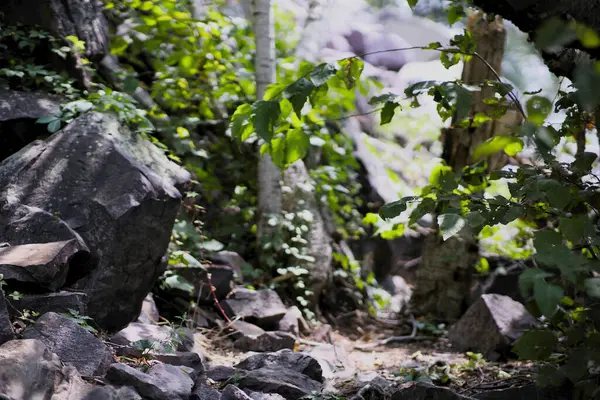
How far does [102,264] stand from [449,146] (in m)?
3.46

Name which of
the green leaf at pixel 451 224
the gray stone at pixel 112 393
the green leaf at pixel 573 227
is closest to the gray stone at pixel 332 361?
the gray stone at pixel 112 393

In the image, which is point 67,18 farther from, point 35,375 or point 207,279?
point 35,375

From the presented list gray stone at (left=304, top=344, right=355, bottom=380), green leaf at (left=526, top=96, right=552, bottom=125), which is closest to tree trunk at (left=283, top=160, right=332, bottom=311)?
gray stone at (left=304, top=344, right=355, bottom=380)

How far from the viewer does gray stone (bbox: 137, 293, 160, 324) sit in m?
3.93

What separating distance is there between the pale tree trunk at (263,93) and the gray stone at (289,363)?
2494mm

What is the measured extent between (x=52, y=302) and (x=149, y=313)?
1344mm

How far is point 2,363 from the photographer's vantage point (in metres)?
1.99

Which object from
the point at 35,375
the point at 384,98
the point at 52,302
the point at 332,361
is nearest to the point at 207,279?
the point at 332,361

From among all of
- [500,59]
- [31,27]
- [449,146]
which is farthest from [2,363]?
[500,59]

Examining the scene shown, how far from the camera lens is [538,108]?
1.56 meters

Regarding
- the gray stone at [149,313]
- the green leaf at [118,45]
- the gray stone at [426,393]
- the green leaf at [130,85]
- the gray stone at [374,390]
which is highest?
the green leaf at [118,45]

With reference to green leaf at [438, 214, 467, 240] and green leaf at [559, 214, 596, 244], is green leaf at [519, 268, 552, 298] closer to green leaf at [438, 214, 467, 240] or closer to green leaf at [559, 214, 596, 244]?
green leaf at [559, 214, 596, 244]

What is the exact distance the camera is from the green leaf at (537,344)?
2154 mm

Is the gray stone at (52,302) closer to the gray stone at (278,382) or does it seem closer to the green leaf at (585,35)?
the gray stone at (278,382)
